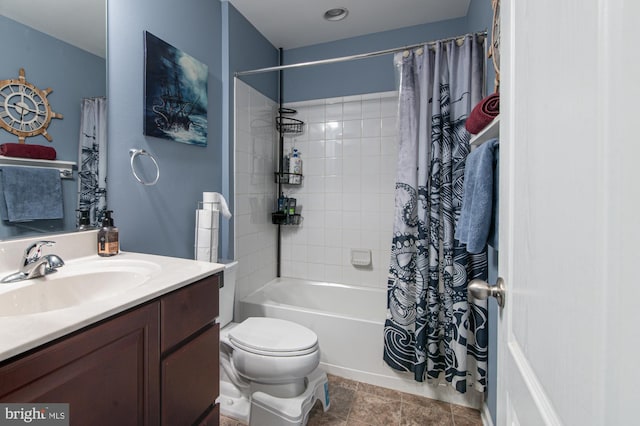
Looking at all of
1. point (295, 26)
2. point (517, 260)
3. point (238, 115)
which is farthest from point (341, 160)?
point (517, 260)

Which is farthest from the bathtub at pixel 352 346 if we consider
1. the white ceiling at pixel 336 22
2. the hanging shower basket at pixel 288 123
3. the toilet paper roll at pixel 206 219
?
the white ceiling at pixel 336 22

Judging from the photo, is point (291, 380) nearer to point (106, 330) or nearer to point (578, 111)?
point (106, 330)

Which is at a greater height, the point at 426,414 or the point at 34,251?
the point at 34,251

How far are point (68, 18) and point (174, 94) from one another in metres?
0.52

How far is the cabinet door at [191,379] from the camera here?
2.91 feet

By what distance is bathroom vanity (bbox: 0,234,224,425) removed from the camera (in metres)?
0.58

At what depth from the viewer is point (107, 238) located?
4.02ft

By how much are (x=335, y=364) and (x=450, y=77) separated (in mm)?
1883

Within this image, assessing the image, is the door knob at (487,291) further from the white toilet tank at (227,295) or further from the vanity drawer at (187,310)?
the white toilet tank at (227,295)

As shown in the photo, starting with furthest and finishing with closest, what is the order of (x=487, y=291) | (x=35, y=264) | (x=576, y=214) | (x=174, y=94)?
(x=174, y=94) → (x=35, y=264) → (x=487, y=291) → (x=576, y=214)

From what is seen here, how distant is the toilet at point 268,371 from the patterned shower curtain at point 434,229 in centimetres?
57

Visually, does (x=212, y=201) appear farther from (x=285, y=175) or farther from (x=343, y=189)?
(x=343, y=189)

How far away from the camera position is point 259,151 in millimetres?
2389

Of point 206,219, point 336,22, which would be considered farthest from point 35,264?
point 336,22
